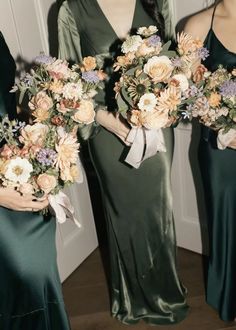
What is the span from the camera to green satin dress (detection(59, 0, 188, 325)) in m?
1.85

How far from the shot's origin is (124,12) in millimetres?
A: 1892

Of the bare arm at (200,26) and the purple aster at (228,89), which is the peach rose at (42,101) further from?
the bare arm at (200,26)

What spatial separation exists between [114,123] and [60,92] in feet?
1.49

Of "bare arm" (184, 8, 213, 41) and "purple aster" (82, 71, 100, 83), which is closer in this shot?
"purple aster" (82, 71, 100, 83)

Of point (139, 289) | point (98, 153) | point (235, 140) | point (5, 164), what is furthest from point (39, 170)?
point (139, 289)

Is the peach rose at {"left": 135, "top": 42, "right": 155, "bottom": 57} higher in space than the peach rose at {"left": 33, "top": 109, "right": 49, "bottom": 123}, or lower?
higher

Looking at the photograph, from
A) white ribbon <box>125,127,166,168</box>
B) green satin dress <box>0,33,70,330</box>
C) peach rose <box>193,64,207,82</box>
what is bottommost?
green satin dress <box>0,33,70,330</box>

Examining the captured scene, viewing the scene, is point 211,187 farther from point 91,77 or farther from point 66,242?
point 66,242

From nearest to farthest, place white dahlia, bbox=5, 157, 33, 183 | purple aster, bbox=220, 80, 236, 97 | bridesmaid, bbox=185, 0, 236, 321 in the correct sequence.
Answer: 1. white dahlia, bbox=5, 157, 33, 183
2. purple aster, bbox=220, 80, 236, 97
3. bridesmaid, bbox=185, 0, 236, 321

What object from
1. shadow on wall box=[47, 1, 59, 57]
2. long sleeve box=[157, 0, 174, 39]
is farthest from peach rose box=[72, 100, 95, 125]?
shadow on wall box=[47, 1, 59, 57]

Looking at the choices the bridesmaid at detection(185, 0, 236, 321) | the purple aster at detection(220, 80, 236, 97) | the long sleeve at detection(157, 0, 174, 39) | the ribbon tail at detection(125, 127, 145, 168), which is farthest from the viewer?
the long sleeve at detection(157, 0, 174, 39)

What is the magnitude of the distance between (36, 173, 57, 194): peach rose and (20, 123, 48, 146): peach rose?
0.36 ft

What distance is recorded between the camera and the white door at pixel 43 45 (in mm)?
2143

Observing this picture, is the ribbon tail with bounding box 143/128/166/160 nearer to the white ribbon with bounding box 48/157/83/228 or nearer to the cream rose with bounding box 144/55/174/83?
the cream rose with bounding box 144/55/174/83
